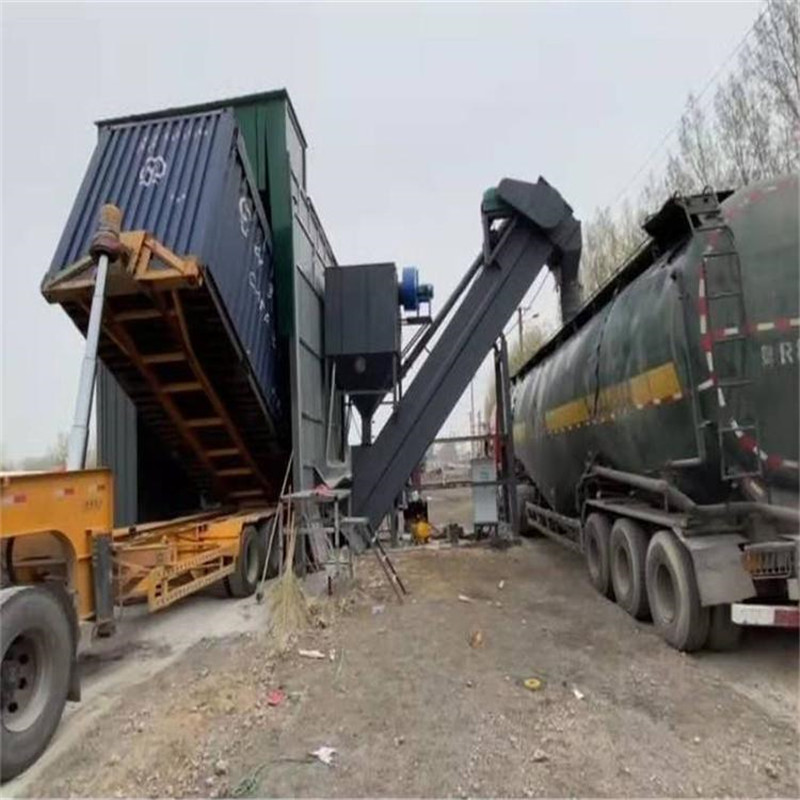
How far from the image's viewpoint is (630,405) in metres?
6.33

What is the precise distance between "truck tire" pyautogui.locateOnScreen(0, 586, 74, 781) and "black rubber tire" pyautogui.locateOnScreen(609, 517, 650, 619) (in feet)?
14.9

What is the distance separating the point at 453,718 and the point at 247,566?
4272 mm

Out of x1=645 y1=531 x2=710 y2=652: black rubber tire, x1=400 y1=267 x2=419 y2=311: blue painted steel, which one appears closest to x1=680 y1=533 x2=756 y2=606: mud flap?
x1=645 y1=531 x2=710 y2=652: black rubber tire

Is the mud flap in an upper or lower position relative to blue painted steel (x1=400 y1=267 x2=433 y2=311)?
lower

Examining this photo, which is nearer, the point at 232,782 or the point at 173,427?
the point at 232,782

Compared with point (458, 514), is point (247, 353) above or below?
above

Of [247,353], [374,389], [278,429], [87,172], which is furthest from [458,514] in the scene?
[87,172]

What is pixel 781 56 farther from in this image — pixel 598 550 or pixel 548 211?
pixel 598 550

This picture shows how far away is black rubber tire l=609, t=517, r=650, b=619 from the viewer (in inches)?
243

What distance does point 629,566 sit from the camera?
656 centimetres

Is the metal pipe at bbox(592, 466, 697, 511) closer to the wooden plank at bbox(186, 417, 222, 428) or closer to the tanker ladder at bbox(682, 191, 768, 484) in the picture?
the tanker ladder at bbox(682, 191, 768, 484)

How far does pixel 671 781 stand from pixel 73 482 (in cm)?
384

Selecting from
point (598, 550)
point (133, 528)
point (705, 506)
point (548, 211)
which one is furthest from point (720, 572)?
point (548, 211)

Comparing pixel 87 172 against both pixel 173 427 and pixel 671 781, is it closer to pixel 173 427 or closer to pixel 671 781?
pixel 173 427
